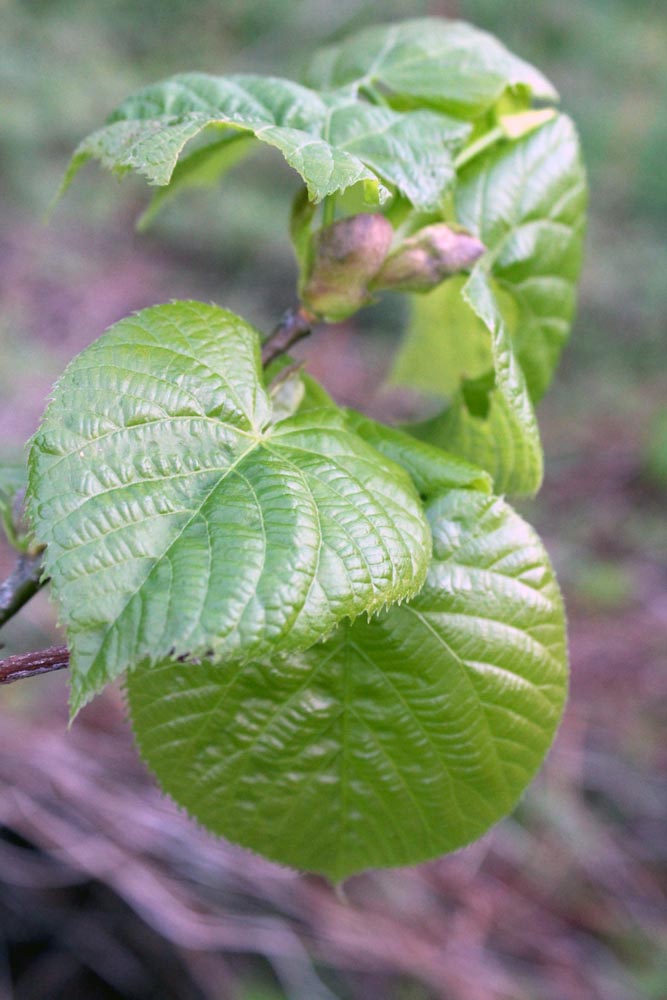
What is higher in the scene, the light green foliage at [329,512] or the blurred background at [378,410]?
the light green foliage at [329,512]

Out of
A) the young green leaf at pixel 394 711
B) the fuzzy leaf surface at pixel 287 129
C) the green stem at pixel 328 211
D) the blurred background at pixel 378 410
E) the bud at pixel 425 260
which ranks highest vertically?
the fuzzy leaf surface at pixel 287 129

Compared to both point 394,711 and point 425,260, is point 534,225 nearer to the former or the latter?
point 425,260

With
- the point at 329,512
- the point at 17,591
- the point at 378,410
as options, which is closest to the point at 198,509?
the point at 329,512

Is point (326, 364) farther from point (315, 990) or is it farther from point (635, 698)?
point (315, 990)

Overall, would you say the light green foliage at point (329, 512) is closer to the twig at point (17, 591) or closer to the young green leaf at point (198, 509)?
the young green leaf at point (198, 509)

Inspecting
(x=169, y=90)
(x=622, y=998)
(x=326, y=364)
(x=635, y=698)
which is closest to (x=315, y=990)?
(x=622, y=998)

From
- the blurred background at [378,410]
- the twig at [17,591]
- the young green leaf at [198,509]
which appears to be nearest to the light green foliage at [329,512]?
the young green leaf at [198,509]

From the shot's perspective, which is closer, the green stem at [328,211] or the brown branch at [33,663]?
the brown branch at [33,663]

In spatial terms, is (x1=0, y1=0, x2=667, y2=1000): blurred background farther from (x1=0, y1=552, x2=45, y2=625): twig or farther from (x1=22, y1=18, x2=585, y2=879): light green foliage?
(x1=22, y1=18, x2=585, y2=879): light green foliage
